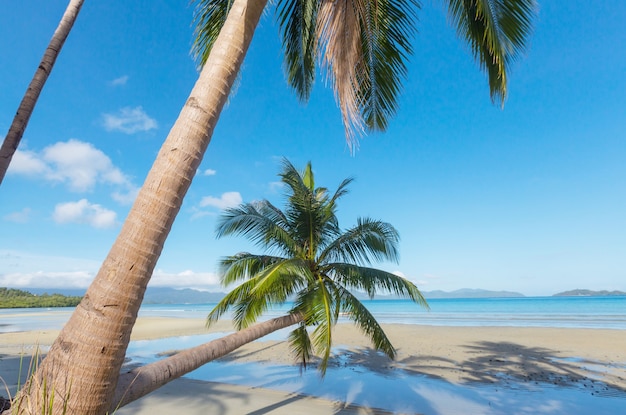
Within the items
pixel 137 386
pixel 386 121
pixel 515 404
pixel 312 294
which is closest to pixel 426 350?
pixel 515 404

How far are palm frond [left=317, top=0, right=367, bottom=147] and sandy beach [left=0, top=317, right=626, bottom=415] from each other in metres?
4.42

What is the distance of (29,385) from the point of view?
176 centimetres

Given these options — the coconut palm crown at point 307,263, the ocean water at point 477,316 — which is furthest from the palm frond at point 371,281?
the ocean water at point 477,316

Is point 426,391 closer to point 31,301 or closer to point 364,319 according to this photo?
point 364,319

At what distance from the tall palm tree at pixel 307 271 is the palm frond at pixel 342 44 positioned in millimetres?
2750

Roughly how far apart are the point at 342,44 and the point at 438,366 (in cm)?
1025

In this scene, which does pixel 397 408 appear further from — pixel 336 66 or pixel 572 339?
pixel 572 339

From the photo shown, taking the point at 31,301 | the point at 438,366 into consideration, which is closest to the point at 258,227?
the point at 438,366

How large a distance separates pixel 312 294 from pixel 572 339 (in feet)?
52.4

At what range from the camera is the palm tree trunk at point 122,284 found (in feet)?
5.85

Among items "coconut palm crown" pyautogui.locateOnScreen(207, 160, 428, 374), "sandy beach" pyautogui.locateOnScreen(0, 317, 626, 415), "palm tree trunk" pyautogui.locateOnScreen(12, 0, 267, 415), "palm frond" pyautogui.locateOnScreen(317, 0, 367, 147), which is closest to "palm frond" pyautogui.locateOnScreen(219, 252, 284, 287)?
"coconut palm crown" pyautogui.locateOnScreen(207, 160, 428, 374)

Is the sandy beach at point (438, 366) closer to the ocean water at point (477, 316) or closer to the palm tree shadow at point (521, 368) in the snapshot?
the palm tree shadow at point (521, 368)

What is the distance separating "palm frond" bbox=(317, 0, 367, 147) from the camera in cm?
462

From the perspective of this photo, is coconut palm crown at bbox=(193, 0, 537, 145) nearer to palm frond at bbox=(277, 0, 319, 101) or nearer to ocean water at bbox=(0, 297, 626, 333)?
palm frond at bbox=(277, 0, 319, 101)
